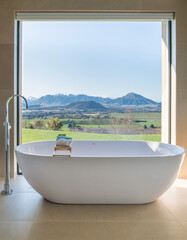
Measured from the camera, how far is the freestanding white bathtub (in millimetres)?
2111

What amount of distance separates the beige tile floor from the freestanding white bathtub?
4.4 inches

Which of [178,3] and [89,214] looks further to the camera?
[178,3]

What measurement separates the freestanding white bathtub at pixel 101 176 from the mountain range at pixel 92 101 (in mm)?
1313

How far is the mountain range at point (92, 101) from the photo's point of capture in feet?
11.3

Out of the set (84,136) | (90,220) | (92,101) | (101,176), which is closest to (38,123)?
(84,136)

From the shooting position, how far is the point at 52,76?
3.41 metres

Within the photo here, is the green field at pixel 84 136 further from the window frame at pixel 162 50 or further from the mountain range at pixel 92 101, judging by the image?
the mountain range at pixel 92 101

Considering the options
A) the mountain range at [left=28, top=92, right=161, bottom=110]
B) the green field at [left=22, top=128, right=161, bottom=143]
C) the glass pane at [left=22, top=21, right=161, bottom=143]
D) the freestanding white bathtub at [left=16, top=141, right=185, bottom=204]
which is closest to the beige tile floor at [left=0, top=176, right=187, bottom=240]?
the freestanding white bathtub at [left=16, top=141, right=185, bottom=204]

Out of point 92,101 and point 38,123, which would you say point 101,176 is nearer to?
point 92,101

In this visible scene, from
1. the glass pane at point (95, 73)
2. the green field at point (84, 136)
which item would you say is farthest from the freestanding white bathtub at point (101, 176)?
the glass pane at point (95, 73)

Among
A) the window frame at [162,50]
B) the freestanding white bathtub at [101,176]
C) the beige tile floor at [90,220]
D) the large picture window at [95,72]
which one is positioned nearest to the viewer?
the beige tile floor at [90,220]

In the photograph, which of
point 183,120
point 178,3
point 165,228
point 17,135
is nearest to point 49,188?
point 165,228

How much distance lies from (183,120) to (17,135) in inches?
97.6

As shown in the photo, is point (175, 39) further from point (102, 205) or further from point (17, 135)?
point (17, 135)
